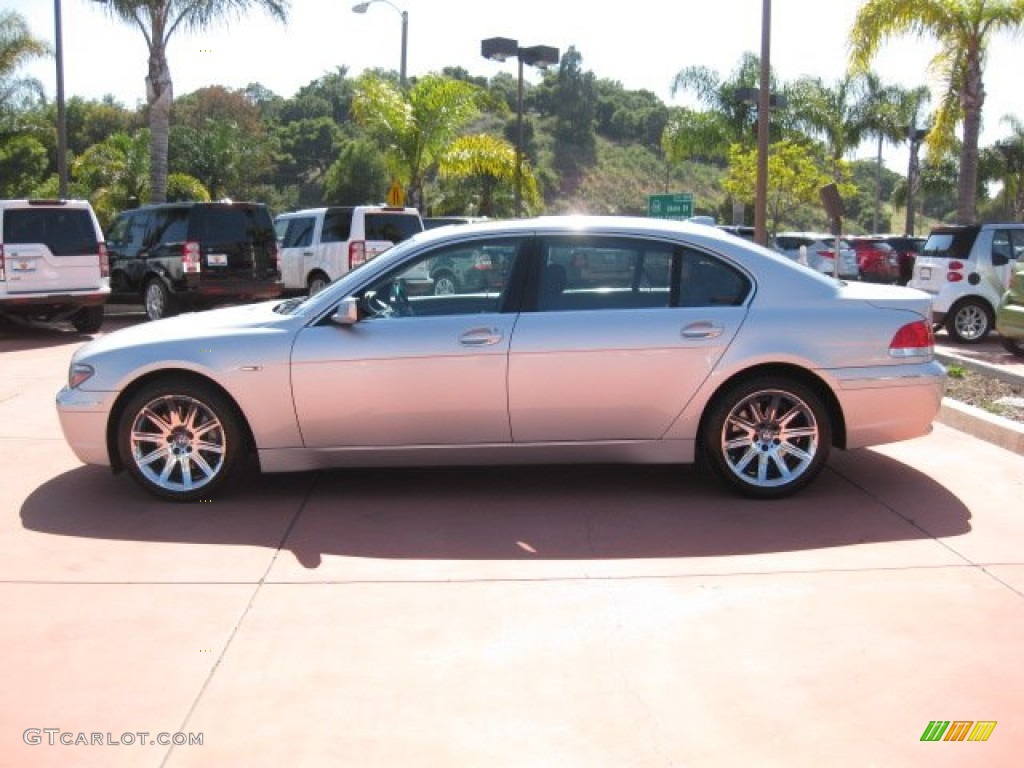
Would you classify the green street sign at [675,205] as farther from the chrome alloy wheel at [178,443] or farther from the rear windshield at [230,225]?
the chrome alloy wheel at [178,443]

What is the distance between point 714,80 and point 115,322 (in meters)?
27.9

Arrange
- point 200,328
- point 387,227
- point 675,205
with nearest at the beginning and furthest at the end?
point 200,328, point 387,227, point 675,205

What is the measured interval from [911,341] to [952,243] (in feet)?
28.9

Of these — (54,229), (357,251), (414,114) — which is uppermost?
(414,114)

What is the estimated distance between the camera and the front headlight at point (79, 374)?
622 centimetres

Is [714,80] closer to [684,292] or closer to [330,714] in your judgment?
[684,292]

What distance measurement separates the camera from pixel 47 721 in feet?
12.1

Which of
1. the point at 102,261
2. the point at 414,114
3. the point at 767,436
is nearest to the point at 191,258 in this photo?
the point at 102,261

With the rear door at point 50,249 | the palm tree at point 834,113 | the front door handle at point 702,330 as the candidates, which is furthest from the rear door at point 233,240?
the palm tree at point 834,113

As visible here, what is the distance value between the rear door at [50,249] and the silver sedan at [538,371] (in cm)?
856

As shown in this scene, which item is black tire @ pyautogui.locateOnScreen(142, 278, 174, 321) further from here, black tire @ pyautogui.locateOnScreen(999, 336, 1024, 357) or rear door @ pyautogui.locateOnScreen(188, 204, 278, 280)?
black tire @ pyautogui.locateOnScreen(999, 336, 1024, 357)

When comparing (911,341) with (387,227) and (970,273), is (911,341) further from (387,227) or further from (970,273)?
(387,227)

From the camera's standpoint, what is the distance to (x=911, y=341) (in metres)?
6.21

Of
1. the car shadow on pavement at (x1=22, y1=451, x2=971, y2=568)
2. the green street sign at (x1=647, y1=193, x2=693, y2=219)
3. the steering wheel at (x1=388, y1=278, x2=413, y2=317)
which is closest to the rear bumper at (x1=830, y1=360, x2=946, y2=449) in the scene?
the car shadow on pavement at (x1=22, y1=451, x2=971, y2=568)
